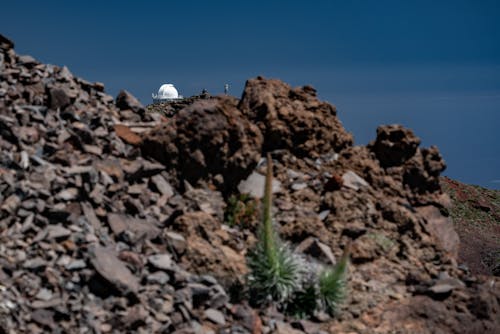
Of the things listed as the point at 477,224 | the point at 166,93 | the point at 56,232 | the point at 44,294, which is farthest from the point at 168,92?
the point at 44,294

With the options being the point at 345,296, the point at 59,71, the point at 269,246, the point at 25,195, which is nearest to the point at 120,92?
the point at 59,71

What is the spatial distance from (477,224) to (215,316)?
805 inches

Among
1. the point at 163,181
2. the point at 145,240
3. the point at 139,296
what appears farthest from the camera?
the point at 163,181

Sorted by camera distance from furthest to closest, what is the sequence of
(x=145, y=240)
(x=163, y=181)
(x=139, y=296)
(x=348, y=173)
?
(x=348, y=173)
(x=163, y=181)
(x=145, y=240)
(x=139, y=296)

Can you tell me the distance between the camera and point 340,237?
36.1 feet

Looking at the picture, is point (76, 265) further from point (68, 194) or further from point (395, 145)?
point (395, 145)

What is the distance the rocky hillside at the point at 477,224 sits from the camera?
66.5 feet

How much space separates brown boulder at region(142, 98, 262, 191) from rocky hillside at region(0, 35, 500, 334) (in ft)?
0.09

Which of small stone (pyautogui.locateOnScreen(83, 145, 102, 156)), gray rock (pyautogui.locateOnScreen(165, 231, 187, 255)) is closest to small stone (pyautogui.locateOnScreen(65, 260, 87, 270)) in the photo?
gray rock (pyautogui.locateOnScreen(165, 231, 187, 255))

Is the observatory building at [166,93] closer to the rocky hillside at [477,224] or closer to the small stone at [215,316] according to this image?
the rocky hillside at [477,224]

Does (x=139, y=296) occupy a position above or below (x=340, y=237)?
below

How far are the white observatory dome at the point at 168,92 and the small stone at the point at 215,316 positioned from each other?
46440mm

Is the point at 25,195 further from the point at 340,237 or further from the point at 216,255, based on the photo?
the point at 340,237

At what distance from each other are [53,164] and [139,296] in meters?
2.78
